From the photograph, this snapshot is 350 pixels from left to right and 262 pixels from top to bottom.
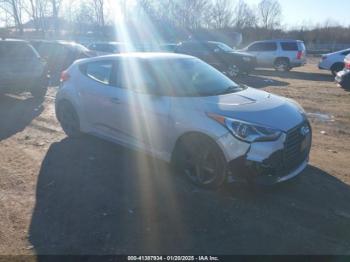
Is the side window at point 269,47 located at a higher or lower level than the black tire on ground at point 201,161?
lower

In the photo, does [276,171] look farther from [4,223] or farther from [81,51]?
[81,51]

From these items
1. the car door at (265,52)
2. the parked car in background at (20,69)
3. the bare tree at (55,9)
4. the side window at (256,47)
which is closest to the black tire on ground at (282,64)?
the car door at (265,52)

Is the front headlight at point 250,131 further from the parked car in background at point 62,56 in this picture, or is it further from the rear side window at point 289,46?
the rear side window at point 289,46

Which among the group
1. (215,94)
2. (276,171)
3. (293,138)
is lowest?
(276,171)

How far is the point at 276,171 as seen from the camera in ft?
15.2

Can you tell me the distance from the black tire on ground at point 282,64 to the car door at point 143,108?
18.4 metres

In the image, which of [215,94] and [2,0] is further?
[2,0]

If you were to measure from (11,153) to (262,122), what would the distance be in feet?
14.4

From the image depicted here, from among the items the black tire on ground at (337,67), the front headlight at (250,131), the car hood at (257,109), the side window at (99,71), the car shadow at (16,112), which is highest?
the side window at (99,71)

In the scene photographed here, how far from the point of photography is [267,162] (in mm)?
4516

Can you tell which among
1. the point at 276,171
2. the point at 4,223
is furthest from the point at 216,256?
the point at 4,223

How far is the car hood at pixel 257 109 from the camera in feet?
15.3

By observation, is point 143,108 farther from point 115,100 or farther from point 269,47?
point 269,47

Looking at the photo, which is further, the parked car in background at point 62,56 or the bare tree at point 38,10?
the bare tree at point 38,10
